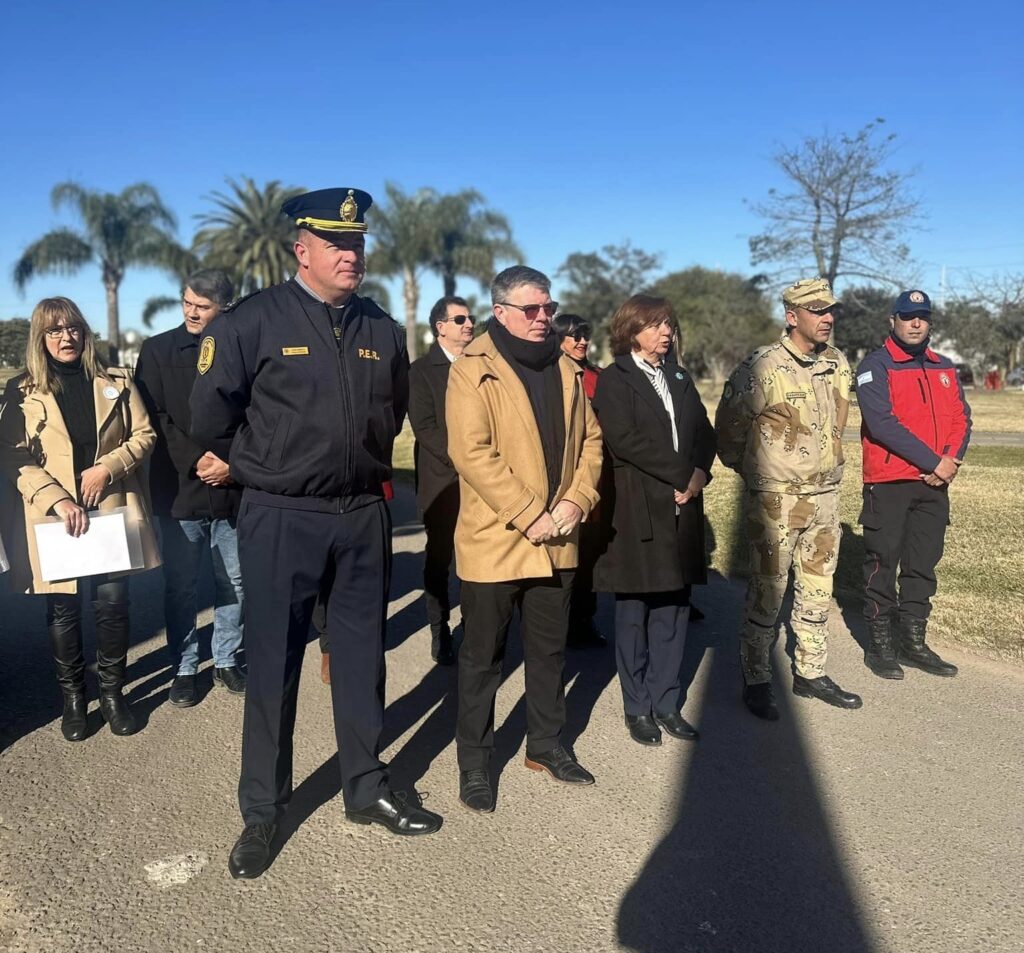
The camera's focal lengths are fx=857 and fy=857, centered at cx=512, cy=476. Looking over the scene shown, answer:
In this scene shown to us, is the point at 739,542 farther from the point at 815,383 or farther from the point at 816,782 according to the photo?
the point at 816,782

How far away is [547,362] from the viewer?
11.7 feet

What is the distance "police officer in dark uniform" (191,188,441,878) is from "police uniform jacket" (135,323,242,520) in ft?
4.31

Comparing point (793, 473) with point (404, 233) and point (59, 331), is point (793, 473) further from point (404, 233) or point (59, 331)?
point (404, 233)

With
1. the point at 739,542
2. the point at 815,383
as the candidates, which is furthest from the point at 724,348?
the point at 815,383

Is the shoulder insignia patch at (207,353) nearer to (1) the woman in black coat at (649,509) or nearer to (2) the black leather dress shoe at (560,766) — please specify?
(1) the woman in black coat at (649,509)

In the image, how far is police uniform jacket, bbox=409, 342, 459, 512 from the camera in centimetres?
495

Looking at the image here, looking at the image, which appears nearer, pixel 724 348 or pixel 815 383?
pixel 815 383

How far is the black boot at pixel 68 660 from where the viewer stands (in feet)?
13.5

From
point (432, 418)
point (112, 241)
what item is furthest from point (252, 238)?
point (432, 418)

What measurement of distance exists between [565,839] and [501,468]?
4.67 ft

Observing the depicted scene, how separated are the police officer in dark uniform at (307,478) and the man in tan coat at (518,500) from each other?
0.35 metres

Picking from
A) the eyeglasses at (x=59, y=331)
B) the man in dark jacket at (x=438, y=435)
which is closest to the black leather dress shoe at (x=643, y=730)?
the man in dark jacket at (x=438, y=435)

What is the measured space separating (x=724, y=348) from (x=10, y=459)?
49.8 metres

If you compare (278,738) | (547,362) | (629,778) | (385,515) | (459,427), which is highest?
(547,362)
